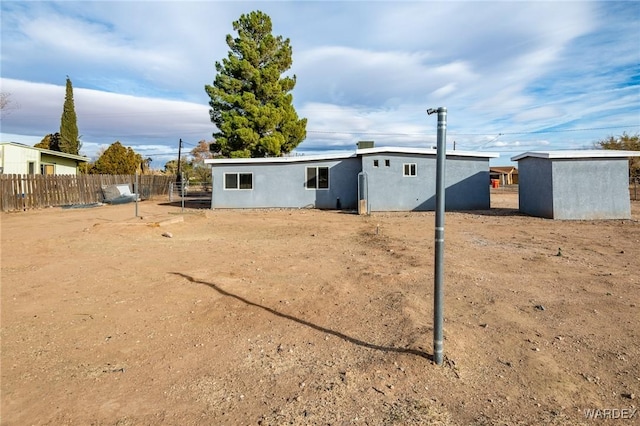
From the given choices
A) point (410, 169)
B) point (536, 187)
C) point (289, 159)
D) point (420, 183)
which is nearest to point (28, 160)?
point (289, 159)

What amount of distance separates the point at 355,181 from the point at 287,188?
11.0 ft

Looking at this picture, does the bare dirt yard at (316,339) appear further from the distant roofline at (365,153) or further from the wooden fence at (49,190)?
the wooden fence at (49,190)

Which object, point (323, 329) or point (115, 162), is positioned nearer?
point (323, 329)

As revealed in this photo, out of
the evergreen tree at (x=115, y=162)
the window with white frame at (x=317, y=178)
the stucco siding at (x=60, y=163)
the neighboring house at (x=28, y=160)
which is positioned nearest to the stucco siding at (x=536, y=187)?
the window with white frame at (x=317, y=178)

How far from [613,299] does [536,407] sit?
2854mm

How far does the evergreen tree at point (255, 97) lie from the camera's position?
2355 cm

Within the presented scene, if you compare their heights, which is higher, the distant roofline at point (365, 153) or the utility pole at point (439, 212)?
the distant roofline at point (365, 153)

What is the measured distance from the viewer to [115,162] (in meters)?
34.6

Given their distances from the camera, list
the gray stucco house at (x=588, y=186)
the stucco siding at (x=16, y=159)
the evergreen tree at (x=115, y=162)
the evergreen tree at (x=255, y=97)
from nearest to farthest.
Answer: the gray stucco house at (x=588, y=186) → the stucco siding at (x=16, y=159) → the evergreen tree at (x=255, y=97) → the evergreen tree at (x=115, y=162)

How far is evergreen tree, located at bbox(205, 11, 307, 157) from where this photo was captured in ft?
77.3

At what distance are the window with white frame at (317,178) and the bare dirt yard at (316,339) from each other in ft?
37.3

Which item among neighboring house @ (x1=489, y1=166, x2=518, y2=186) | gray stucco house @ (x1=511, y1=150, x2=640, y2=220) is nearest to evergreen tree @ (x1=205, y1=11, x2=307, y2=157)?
gray stucco house @ (x1=511, y1=150, x2=640, y2=220)

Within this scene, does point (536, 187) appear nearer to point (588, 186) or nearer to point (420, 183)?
point (588, 186)

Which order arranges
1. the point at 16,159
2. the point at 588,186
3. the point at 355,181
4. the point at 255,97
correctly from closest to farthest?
the point at 588,186 < the point at 355,181 < the point at 16,159 < the point at 255,97
